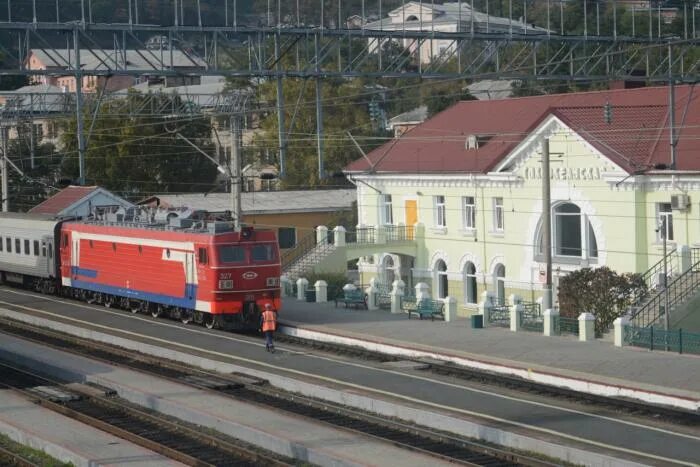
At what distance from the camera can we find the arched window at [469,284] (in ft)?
148

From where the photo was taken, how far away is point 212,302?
32656 millimetres

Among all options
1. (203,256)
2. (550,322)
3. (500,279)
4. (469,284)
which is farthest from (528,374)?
(469,284)

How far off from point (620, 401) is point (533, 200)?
805 inches

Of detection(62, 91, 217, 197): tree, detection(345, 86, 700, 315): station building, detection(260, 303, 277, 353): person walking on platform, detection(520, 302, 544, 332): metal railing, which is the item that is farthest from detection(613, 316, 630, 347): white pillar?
detection(62, 91, 217, 197): tree

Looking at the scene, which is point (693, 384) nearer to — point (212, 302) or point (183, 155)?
point (212, 302)

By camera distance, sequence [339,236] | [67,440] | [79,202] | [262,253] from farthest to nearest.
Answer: [339,236]
[79,202]
[262,253]
[67,440]

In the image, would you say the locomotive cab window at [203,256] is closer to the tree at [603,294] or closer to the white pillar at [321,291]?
the white pillar at [321,291]

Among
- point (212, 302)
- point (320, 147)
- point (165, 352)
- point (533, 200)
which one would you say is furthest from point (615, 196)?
point (165, 352)

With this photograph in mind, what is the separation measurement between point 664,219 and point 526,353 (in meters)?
11.6

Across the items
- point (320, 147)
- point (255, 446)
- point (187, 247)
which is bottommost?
point (255, 446)

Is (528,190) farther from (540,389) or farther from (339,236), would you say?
(540,389)

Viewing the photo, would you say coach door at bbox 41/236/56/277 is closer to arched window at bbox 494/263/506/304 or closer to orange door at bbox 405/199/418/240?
orange door at bbox 405/199/418/240

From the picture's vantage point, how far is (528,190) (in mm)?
41969

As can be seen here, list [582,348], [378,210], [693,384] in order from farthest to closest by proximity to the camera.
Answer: [378,210]
[582,348]
[693,384]
